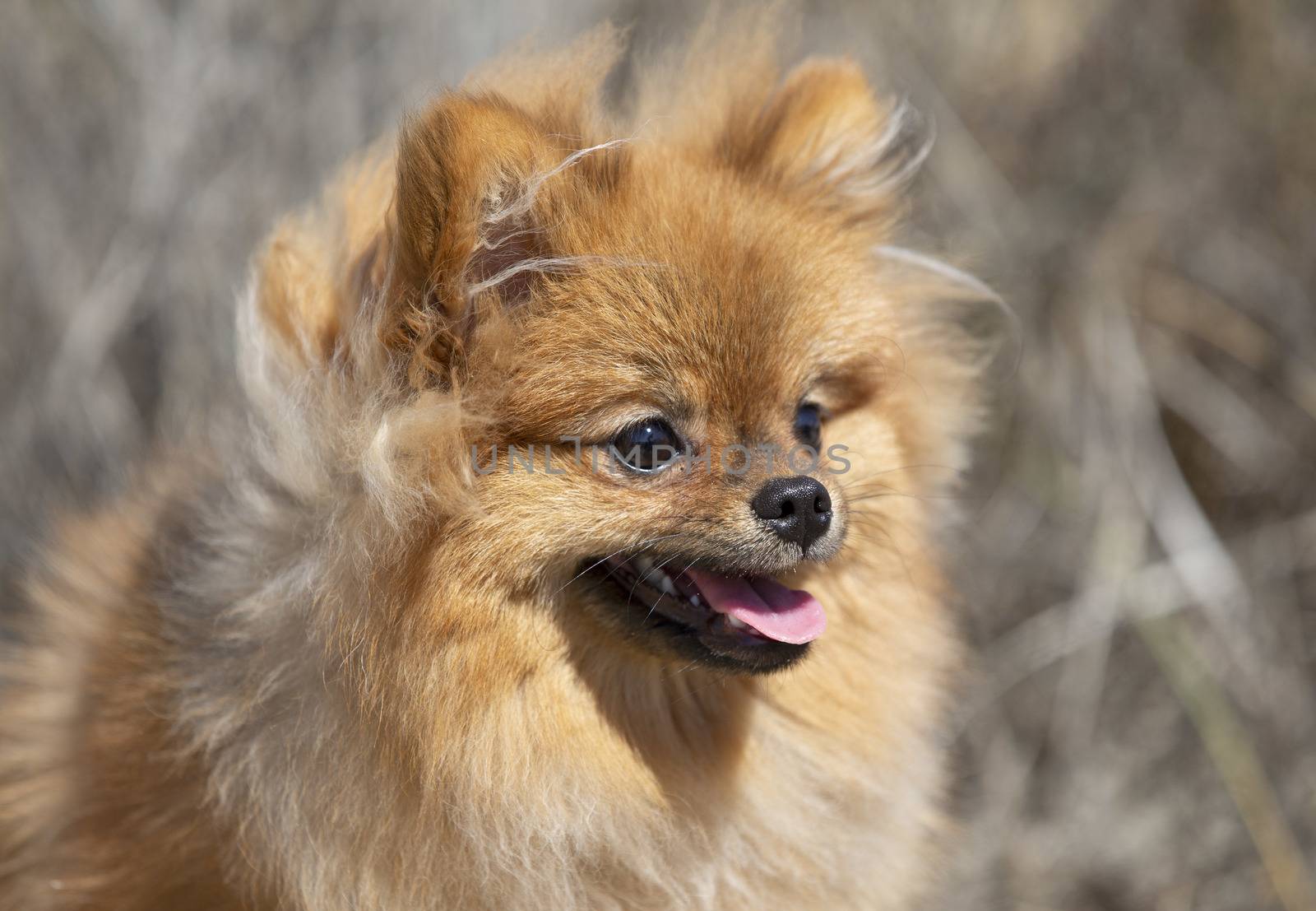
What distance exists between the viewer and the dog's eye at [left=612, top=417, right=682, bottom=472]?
6.58ft

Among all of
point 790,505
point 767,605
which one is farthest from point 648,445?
point 767,605

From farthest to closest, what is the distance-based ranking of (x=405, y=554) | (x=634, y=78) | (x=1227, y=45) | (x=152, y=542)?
(x=1227, y=45) → (x=634, y=78) → (x=152, y=542) → (x=405, y=554)

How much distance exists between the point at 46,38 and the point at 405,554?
3.30 m

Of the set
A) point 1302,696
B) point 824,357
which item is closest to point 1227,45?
point 1302,696

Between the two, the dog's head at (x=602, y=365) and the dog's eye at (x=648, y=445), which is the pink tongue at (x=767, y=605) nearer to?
the dog's head at (x=602, y=365)

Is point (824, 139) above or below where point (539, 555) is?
above

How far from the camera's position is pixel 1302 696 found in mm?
4020

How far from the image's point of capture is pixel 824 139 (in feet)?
8.18

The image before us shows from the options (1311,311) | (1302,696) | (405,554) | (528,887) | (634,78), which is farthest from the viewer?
(1311,311)

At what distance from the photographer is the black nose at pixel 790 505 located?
1.98m

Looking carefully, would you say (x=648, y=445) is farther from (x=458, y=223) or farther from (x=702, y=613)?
(x=458, y=223)

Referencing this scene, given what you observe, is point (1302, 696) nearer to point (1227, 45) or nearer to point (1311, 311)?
point (1311, 311)

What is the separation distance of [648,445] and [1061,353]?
2.99 meters

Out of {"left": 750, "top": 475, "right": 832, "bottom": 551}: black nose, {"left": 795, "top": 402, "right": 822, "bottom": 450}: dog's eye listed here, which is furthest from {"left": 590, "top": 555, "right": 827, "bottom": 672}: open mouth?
{"left": 795, "top": 402, "right": 822, "bottom": 450}: dog's eye
